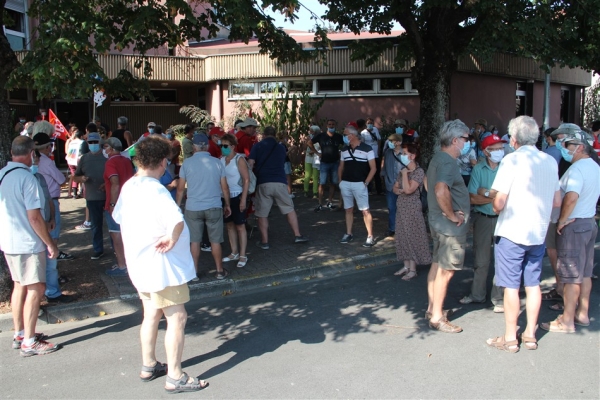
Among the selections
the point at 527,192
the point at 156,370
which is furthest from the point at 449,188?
the point at 156,370

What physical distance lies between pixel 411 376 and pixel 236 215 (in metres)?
3.79

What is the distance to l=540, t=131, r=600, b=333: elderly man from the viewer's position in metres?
5.07

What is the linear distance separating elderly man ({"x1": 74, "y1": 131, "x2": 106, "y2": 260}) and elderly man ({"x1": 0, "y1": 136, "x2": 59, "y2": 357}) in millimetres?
2599

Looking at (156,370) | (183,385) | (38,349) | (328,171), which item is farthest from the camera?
(328,171)

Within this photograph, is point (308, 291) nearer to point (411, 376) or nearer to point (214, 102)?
point (411, 376)

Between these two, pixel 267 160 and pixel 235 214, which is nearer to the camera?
pixel 235 214

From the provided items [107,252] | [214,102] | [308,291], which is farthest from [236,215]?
[214,102]

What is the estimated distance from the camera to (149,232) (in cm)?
402

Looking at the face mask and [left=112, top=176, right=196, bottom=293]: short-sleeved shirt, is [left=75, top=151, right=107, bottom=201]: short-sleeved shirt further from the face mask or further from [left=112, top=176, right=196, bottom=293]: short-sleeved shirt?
the face mask

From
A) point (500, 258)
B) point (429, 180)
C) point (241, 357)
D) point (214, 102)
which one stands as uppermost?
point (214, 102)

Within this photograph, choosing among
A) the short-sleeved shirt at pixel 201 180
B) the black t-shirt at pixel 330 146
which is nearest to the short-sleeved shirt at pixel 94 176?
the short-sleeved shirt at pixel 201 180

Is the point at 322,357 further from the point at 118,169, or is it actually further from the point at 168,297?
the point at 118,169

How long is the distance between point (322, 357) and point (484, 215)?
8.00 feet

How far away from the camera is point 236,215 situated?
7.46 meters
